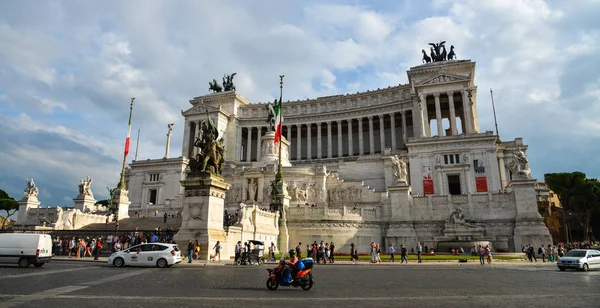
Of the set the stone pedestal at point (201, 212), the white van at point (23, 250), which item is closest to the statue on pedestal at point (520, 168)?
the stone pedestal at point (201, 212)

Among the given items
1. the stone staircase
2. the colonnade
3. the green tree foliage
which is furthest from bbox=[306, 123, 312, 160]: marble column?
the stone staircase

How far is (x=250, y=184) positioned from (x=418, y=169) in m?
25.9

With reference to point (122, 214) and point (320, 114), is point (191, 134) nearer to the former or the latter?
point (320, 114)

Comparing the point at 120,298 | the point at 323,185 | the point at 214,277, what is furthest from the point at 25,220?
the point at 120,298

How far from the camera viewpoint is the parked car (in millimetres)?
22328

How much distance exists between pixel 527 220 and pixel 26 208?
55.3m

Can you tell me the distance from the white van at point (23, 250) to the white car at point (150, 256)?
323 cm

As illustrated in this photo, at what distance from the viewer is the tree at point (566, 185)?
65.5m

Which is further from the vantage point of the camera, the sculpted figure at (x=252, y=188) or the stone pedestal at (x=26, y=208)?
the sculpted figure at (x=252, y=188)

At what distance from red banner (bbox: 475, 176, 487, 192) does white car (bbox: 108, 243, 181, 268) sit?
49.3 meters

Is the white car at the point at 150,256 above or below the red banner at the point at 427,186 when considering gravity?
below

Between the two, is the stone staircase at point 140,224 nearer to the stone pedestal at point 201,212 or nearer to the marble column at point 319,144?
the stone pedestal at point 201,212

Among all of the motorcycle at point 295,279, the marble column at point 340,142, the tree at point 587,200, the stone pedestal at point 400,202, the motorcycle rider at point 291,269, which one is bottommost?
the motorcycle at point 295,279

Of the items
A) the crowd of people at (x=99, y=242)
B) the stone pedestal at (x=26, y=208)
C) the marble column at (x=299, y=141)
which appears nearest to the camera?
the crowd of people at (x=99, y=242)
